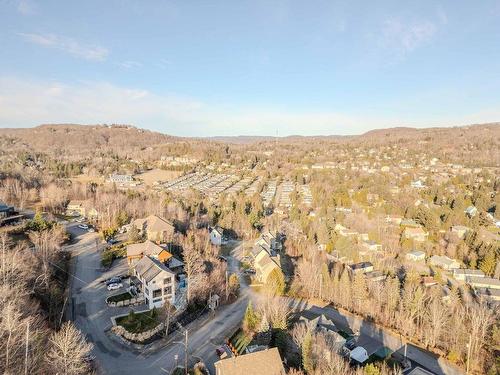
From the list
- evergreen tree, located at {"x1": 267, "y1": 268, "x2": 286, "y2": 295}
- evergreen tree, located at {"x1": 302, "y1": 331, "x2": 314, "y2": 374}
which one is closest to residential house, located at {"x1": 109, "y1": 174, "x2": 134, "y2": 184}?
evergreen tree, located at {"x1": 267, "y1": 268, "x2": 286, "y2": 295}

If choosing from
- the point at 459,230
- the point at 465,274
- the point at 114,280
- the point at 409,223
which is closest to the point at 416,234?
the point at 409,223

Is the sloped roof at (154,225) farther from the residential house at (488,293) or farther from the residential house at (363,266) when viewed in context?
the residential house at (488,293)

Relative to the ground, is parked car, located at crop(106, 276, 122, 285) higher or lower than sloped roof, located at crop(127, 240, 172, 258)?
lower

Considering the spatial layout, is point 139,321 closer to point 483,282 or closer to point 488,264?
point 483,282

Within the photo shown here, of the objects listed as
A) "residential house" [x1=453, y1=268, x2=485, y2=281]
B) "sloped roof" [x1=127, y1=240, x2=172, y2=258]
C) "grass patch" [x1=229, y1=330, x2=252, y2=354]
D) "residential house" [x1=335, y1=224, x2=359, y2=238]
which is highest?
"sloped roof" [x1=127, y1=240, x2=172, y2=258]

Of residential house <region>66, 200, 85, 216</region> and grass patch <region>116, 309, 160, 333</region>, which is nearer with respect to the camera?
grass patch <region>116, 309, 160, 333</region>

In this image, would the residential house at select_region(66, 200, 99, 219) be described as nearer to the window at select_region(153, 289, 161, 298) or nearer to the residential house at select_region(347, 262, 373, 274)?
the window at select_region(153, 289, 161, 298)

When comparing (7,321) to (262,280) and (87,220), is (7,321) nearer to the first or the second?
(262,280)

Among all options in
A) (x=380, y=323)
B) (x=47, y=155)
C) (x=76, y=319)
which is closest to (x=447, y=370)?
(x=380, y=323)
